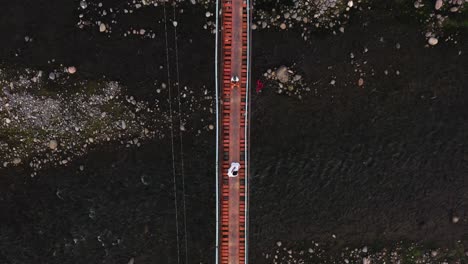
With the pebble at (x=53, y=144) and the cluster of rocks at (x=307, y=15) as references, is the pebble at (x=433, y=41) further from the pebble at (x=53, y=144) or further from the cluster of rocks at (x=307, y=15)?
the pebble at (x=53, y=144)

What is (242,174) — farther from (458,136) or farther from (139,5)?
(458,136)

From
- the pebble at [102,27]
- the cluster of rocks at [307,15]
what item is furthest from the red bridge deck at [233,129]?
the pebble at [102,27]

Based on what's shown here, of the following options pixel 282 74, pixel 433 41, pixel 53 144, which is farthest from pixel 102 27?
pixel 433 41

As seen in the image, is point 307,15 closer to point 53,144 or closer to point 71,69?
point 71,69

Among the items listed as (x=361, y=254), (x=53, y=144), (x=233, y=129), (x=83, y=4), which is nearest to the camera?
(x=83, y=4)

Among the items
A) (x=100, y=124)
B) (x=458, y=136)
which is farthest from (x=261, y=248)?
(x=458, y=136)
